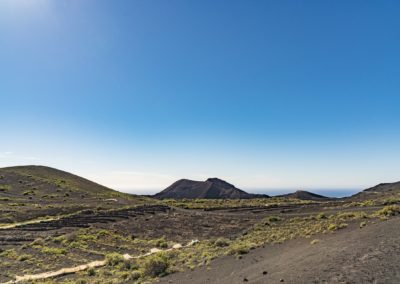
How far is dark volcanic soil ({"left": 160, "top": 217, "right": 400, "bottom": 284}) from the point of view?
14320mm

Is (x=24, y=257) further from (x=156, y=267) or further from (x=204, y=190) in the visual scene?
(x=204, y=190)

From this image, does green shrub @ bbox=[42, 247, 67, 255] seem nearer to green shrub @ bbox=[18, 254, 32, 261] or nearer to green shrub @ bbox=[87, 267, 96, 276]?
green shrub @ bbox=[18, 254, 32, 261]

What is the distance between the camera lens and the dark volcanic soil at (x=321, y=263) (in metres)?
14.3

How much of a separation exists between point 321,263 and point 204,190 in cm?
13066

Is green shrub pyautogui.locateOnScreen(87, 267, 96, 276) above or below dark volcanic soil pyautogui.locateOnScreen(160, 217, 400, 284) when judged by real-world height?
below

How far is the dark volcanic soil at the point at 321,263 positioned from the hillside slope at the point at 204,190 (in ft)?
364

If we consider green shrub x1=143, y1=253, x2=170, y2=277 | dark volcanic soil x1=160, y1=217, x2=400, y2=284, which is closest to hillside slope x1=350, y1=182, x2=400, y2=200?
dark volcanic soil x1=160, y1=217, x2=400, y2=284

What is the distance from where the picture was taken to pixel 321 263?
16.6 meters

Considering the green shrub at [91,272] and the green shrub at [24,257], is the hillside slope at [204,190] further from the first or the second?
the green shrub at [91,272]

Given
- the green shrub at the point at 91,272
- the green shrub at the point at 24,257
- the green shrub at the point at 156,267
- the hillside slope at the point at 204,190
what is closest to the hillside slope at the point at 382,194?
the hillside slope at the point at 204,190

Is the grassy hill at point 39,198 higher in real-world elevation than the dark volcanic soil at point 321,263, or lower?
higher

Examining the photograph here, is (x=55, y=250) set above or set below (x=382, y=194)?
below

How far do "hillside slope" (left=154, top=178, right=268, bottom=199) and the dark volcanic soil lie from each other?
111 m

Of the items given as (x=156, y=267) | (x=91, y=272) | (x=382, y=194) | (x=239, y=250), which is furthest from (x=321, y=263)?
(x=382, y=194)
